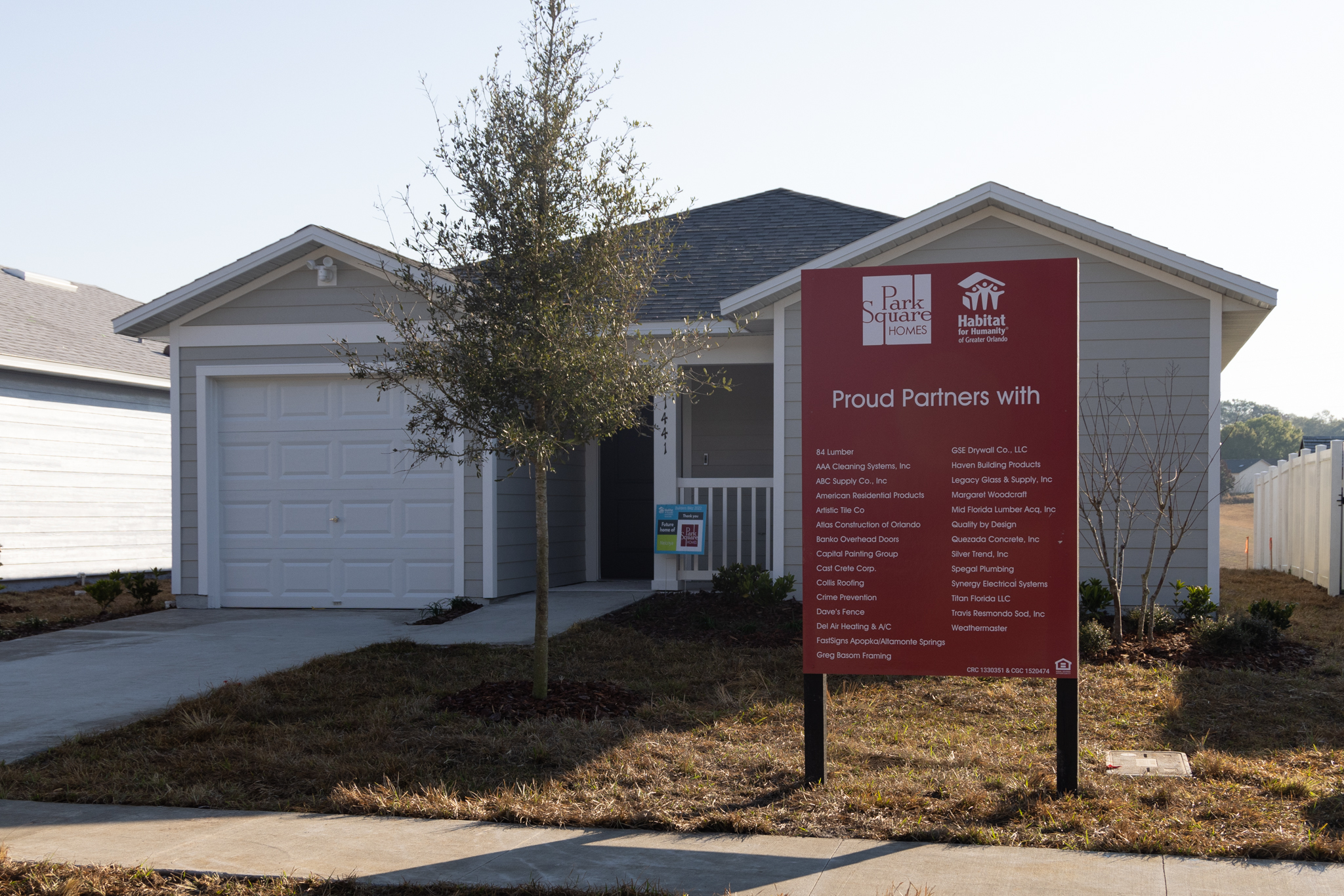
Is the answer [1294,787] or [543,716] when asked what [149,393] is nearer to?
[543,716]

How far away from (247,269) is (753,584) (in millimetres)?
6351

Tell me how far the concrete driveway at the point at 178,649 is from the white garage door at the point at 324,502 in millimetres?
364

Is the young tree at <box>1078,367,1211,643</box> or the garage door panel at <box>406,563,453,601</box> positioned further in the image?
the garage door panel at <box>406,563,453,601</box>

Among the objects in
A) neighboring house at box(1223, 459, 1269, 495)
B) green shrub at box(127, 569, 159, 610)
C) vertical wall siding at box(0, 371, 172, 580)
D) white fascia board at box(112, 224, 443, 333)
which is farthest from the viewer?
neighboring house at box(1223, 459, 1269, 495)

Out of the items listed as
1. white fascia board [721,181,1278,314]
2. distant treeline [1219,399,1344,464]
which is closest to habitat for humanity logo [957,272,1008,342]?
white fascia board [721,181,1278,314]

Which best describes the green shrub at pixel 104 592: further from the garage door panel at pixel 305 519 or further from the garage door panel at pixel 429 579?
the garage door panel at pixel 429 579

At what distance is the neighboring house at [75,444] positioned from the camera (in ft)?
50.9

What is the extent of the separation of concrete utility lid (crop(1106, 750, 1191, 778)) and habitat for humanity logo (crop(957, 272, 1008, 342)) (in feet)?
7.71

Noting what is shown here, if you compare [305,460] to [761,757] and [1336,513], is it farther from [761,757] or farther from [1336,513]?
[1336,513]

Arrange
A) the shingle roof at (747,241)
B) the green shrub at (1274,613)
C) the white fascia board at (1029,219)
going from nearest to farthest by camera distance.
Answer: the green shrub at (1274,613), the white fascia board at (1029,219), the shingle roof at (747,241)

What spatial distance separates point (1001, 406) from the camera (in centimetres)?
519

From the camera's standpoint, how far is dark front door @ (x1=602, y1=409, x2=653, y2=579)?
1430cm

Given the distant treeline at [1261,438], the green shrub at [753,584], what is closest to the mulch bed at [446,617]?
the green shrub at [753,584]

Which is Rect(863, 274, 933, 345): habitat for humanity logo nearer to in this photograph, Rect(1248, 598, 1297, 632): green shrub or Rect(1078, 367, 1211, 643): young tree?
Rect(1078, 367, 1211, 643): young tree
